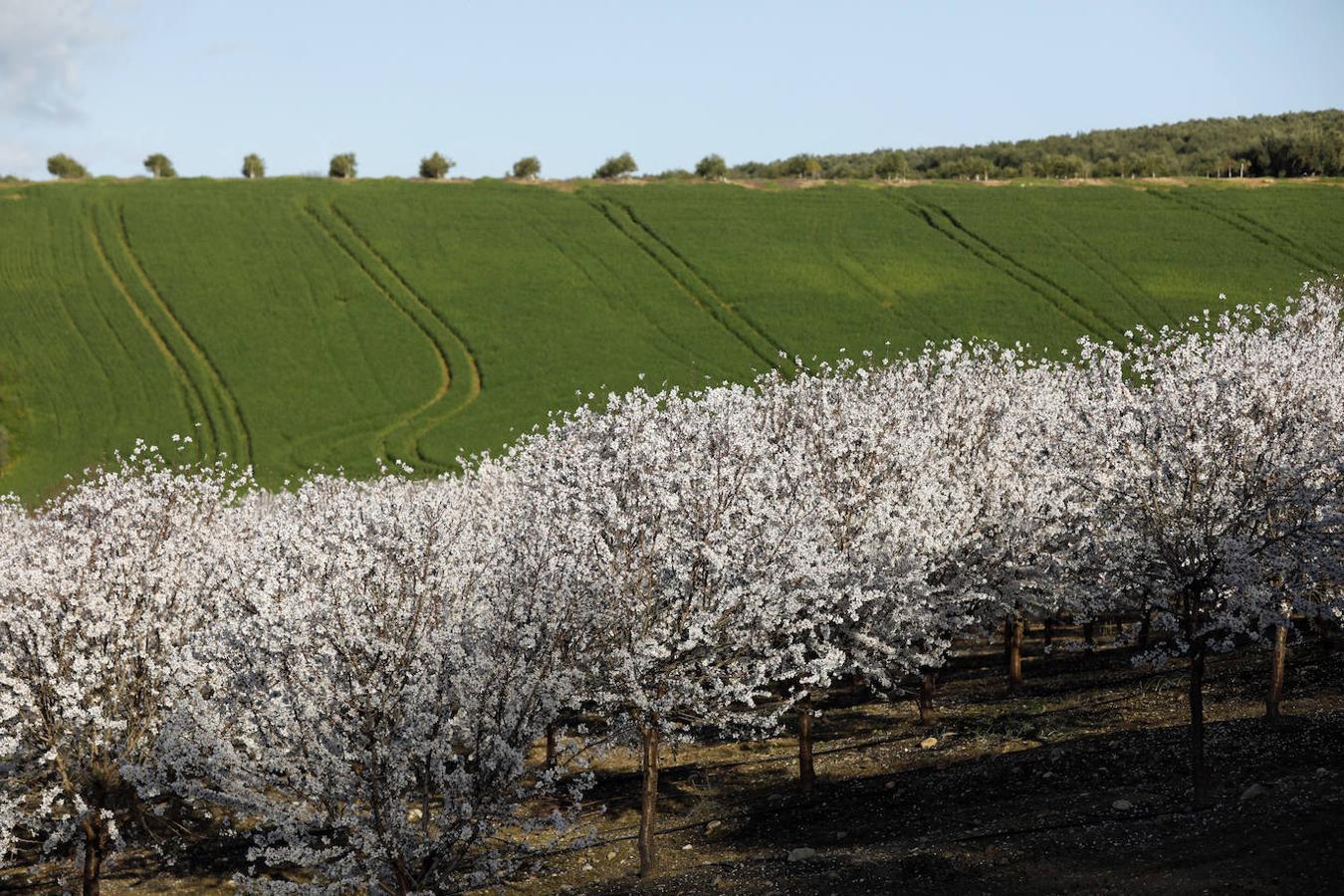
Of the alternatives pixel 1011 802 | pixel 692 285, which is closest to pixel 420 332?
pixel 692 285

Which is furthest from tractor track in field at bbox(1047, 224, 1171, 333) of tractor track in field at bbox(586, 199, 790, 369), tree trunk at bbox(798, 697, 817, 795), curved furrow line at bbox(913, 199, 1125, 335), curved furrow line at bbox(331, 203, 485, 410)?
tree trunk at bbox(798, 697, 817, 795)

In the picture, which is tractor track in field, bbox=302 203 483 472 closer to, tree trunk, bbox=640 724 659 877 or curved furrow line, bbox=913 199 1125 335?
curved furrow line, bbox=913 199 1125 335

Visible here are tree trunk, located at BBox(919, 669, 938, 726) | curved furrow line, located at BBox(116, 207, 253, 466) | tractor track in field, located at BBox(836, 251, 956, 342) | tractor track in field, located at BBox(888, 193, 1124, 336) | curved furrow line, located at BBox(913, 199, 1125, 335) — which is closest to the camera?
tree trunk, located at BBox(919, 669, 938, 726)

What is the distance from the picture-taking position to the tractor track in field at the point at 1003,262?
11025 cm

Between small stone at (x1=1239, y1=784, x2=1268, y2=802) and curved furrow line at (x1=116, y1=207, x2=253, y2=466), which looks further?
curved furrow line at (x1=116, y1=207, x2=253, y2=466)

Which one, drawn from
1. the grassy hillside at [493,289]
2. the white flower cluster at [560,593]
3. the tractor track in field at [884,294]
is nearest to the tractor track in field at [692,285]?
the grassy hillside at [493,289]

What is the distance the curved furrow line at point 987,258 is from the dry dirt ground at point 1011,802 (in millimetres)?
68870

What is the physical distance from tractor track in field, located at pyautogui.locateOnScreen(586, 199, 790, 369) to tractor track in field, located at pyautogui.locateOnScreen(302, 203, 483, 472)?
910 inches

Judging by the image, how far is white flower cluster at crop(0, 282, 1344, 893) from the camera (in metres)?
22.3

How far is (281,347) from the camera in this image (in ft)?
363

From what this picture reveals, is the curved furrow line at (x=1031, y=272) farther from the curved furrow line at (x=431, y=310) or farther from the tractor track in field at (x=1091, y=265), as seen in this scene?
the curved furrow line at (x=431, y=310)

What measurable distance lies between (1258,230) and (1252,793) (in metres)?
109

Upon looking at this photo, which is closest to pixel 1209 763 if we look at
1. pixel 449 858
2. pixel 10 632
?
pixel 449 858

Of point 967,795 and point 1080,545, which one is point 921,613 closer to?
point 967,795
